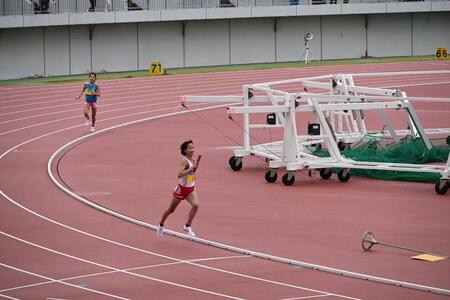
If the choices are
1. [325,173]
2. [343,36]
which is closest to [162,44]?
[343,36]

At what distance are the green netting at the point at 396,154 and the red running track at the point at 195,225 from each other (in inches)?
13.8

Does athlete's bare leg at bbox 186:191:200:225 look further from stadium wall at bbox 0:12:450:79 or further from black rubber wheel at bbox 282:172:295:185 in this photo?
stadium wall at bbox 0:12:450:79

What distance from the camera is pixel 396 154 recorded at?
22.6 m

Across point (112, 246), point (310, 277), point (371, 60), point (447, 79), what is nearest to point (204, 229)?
point (112, 246)

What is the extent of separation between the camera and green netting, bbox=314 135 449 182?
21.3 metres

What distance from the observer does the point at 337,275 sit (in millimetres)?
13500

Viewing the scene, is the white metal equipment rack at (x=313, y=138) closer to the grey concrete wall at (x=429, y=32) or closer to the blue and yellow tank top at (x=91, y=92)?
the blue and yellow tank top at (x=91, y=92)

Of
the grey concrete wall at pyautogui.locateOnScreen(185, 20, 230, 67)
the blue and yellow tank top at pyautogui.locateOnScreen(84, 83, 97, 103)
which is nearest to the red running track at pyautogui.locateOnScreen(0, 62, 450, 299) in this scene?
the blue and yellow tank top at pyautogui.locateOnScreen(84, 83, 97, 103)

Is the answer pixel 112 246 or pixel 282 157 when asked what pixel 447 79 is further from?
pixel 112 246

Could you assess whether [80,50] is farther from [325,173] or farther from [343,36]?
[325,173]

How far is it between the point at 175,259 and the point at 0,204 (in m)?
5.63

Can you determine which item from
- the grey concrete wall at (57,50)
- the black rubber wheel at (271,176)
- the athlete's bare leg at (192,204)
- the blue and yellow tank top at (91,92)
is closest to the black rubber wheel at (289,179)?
the black rubber wheel at (271,176)

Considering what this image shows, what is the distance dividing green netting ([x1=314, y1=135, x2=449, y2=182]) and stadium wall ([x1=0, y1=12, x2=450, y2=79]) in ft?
84.4

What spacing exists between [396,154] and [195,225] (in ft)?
22.7
